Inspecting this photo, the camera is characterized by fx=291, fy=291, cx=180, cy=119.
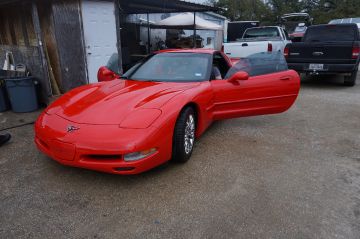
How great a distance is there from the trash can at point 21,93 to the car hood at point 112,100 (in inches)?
99.3

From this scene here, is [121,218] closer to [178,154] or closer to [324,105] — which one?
[178,154]

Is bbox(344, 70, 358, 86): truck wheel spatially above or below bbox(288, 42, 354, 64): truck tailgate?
below

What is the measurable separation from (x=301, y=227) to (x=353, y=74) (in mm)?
7323

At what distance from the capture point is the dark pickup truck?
7.78m

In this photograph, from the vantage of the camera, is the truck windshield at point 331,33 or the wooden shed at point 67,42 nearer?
the wooden shed at point 67,42

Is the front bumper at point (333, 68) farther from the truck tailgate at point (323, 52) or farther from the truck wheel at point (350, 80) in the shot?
the truck wheel at point (350, 80)

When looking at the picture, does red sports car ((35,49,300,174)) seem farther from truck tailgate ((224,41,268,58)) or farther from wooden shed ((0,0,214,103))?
truck tailgate ((224,41,268,58))

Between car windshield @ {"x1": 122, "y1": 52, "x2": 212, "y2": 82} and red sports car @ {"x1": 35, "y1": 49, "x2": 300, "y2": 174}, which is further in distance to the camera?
car windshield @ {"x1": 122, "y1": 52, "x2": 212, "y2": 82}

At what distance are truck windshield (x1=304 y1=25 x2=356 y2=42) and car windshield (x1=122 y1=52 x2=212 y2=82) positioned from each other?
6484mm

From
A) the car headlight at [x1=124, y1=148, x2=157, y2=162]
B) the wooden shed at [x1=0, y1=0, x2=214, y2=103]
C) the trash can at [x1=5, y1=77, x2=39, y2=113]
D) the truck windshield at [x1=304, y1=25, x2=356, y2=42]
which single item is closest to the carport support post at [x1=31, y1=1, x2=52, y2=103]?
the wooden shed at [x1=0, y1=0, x2=214, y2=103]

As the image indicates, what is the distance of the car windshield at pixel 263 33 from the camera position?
11.4m

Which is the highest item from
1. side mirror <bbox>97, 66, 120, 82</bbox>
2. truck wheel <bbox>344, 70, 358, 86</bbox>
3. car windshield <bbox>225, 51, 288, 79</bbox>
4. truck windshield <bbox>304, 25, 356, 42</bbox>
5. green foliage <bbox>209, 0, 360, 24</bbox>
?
green foliage <bbox>209, 0, 360, 24</bbox>

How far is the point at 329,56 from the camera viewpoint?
→ 26.0 feet

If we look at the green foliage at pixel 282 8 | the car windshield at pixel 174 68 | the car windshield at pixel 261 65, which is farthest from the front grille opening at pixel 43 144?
the green foliage at pixel 282 8
